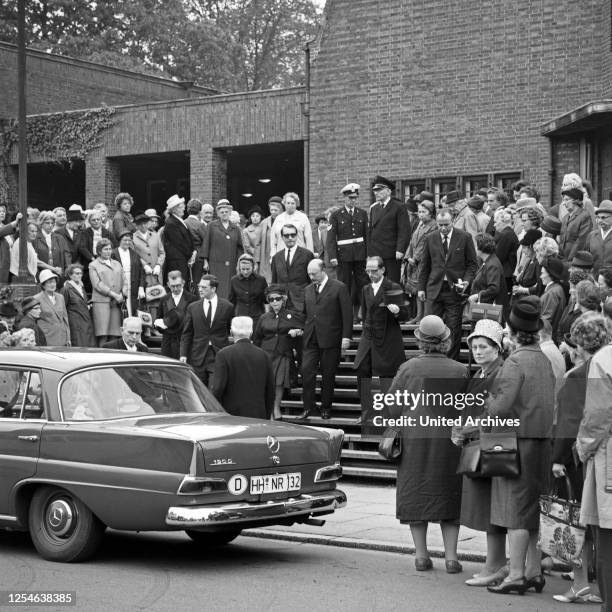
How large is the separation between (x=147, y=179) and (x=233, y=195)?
2.63 metres

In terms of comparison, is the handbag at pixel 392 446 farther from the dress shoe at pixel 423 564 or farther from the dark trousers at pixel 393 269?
the dark trousers at pixel 393 269

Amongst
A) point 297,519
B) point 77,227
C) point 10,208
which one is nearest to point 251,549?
point 297,519

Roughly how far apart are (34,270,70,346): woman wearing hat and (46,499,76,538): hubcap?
756 cm

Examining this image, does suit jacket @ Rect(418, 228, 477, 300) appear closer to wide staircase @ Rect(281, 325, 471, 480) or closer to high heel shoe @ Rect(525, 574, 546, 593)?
wide staircase @ Rect(281, 325, 471, 480)

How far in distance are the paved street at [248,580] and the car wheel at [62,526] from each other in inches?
4.6

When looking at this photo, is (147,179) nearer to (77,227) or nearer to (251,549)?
(77,227)

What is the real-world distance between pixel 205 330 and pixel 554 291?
15.9 ft

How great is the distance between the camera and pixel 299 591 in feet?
26.6

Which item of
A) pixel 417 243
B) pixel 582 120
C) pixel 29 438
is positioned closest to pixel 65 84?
pixel 582 120

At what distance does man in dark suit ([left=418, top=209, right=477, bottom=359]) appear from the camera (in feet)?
48.1

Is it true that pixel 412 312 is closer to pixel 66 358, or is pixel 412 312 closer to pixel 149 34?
pixel 66 358

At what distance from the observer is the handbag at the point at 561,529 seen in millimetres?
7711

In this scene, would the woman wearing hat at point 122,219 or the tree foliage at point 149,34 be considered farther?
the tree foliage at point 149,34


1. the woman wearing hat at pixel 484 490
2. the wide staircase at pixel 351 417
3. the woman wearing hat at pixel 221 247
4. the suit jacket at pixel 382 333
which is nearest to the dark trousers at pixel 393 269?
the wide staircase at pixel 351 417
